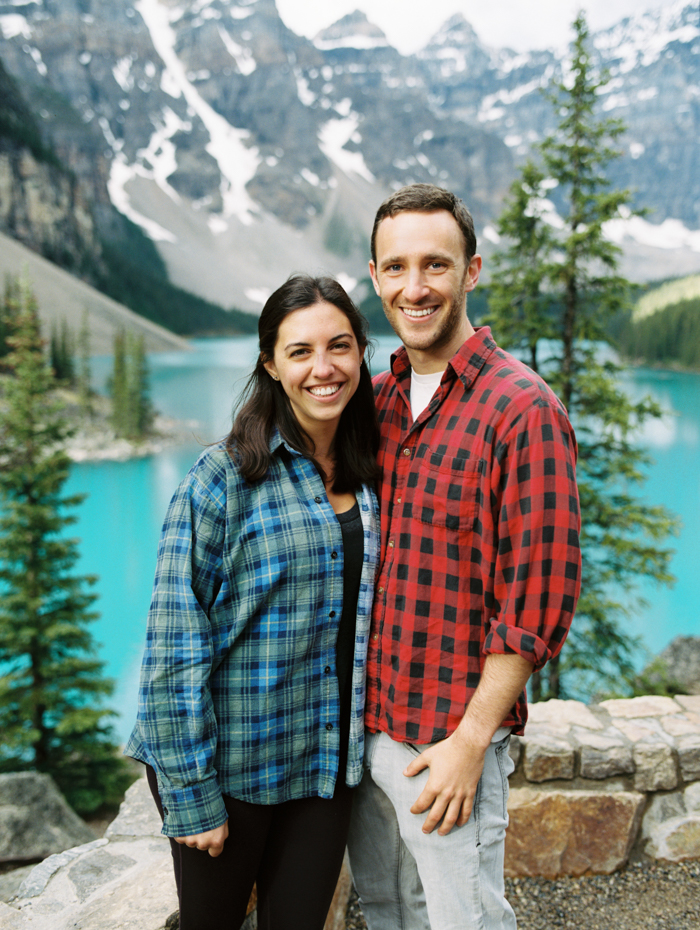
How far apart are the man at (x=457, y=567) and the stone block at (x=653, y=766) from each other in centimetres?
145

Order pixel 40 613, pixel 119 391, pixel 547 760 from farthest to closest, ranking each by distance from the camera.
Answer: pixel 119 391 → pixel 40 613 → pixel 547 760

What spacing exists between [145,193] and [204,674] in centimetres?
8183

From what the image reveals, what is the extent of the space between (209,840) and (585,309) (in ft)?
29.6

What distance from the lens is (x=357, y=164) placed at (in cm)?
9669

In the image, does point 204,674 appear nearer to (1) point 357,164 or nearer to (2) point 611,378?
(2) point 611,378

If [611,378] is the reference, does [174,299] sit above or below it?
above

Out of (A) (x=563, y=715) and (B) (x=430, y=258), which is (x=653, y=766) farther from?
(B) (x=430, y=258)

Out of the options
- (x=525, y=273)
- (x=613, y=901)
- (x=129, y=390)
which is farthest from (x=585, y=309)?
(x=129, y=390)

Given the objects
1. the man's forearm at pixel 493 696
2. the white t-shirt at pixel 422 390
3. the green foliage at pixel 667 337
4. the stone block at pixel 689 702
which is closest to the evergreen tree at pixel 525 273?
the stone block at pixel 689 702

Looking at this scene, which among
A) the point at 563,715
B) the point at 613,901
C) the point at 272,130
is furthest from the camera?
the point at 272,130

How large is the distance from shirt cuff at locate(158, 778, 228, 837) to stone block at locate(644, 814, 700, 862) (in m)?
2.25

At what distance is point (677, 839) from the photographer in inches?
104

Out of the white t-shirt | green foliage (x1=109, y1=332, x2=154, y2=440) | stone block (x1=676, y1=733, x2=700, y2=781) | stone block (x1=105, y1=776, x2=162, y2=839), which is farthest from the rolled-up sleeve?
green foliage (x1=109, y1=332, x2=154, y2=440)

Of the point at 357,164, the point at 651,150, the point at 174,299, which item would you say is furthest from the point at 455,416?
the point at 651,150
